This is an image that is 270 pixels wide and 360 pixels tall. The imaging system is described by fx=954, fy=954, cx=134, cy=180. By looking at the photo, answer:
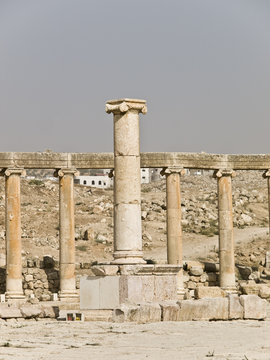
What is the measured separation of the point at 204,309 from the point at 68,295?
1735cm

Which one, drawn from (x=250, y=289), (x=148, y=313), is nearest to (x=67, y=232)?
(x=250, y=289)

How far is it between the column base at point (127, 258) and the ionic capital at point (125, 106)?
4.87 m

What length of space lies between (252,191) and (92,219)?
23341 mm

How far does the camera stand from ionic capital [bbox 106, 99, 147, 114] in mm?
32741

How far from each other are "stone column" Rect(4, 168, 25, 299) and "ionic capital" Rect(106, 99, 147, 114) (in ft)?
48.3

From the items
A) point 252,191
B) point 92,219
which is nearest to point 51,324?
point 92,219

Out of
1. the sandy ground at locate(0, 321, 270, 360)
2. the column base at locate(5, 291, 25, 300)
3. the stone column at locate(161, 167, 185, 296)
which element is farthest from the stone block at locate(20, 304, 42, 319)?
the stone column at locate(161, 167, 185, 296)

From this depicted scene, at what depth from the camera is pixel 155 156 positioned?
48.1m

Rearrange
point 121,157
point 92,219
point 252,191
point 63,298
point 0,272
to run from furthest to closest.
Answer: point 252,191, point 92,219, point 0,272, point 63,298, point 121,157

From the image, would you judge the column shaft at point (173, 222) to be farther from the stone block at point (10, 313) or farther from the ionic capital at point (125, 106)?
the ionic capital at point (125, 106)

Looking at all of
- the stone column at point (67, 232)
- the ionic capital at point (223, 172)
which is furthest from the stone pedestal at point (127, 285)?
the ionic capital at point (223, 172)

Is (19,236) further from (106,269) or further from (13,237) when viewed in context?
(106,269)

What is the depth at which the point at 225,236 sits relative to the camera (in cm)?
4934

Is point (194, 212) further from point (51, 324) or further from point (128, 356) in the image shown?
point (128, 356)
